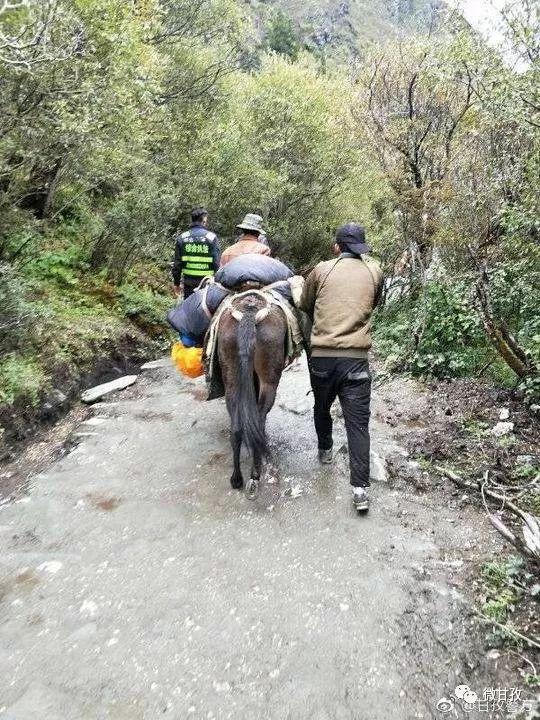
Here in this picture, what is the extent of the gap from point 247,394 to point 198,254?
14.5ft

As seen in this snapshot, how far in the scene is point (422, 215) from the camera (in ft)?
31.8

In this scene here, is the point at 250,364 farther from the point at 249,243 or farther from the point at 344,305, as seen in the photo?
the point at 249,243

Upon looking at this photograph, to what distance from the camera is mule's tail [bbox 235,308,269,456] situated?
15.4 ft

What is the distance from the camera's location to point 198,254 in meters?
8.53

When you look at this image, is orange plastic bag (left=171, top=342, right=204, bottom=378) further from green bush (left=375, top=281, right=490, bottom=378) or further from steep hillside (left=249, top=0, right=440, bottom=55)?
steep hillside (left=249, top=0, right=440, bottom=55)

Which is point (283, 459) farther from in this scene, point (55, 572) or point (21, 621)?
point (21, 621)

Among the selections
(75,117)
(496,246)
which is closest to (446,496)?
(496,246)

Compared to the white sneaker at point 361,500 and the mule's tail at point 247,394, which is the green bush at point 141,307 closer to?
the mule's tail at point 247,394

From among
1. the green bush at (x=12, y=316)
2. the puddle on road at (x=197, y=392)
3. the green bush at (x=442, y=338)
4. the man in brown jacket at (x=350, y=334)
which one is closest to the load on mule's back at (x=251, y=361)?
the man in brown jacket at (x=350, y=334)

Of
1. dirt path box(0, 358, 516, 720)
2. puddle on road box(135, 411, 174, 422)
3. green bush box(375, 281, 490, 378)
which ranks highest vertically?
green bush box(375, 281, 490, 378)

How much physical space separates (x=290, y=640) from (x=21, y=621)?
173 centimetres

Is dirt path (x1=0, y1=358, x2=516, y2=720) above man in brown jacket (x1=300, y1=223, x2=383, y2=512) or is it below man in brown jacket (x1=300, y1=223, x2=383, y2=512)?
below

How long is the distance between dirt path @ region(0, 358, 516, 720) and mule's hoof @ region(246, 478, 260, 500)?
0.11m

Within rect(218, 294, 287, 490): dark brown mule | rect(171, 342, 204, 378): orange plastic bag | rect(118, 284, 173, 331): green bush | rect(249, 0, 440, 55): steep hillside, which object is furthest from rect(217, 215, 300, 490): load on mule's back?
rect(249, 0, 440, 55): steep hillside
